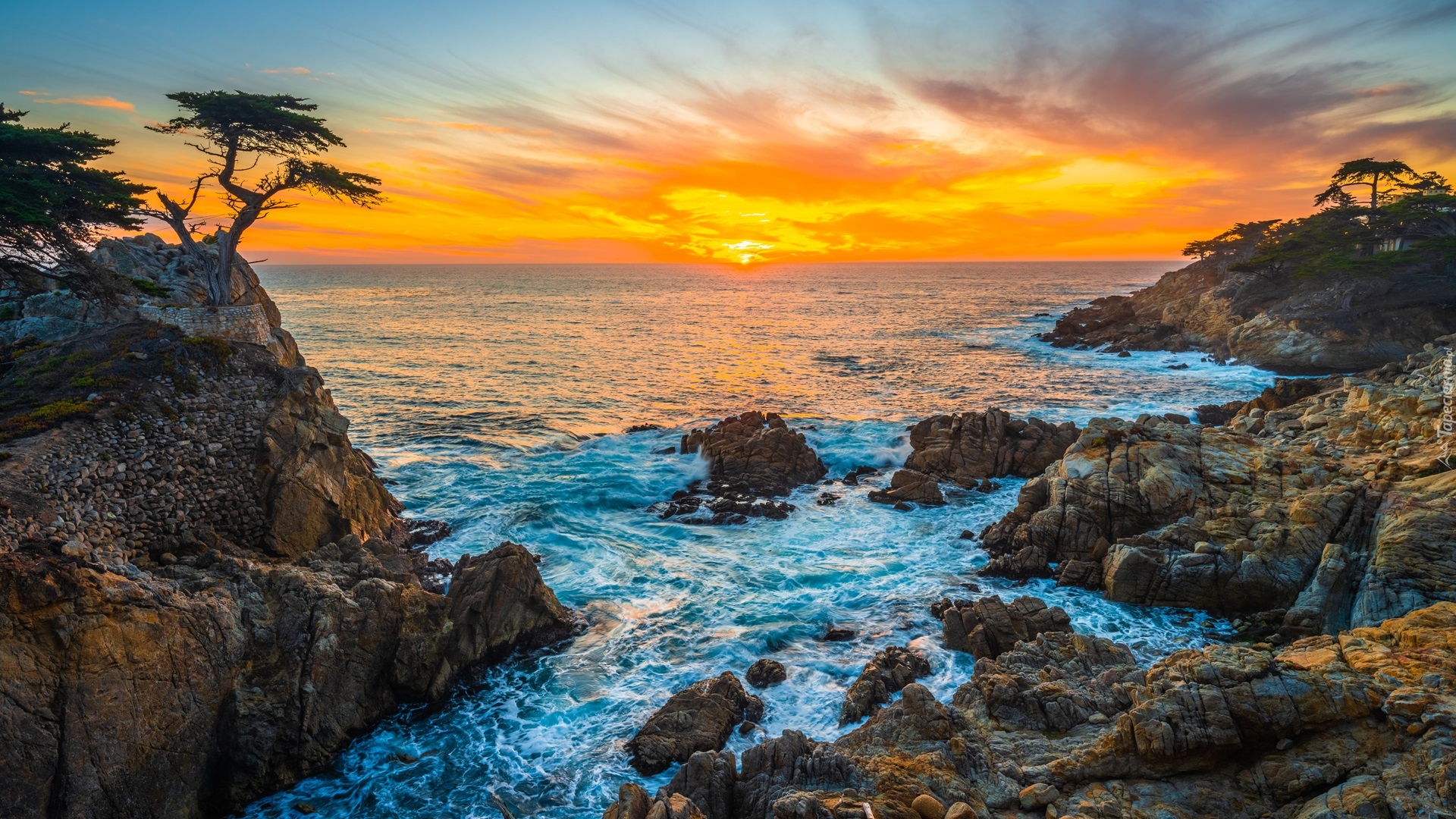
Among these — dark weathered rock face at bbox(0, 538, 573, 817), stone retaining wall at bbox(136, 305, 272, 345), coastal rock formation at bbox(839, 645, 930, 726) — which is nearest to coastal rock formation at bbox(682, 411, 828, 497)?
coastal rock formation at bbox(839, 645, 930, 726)

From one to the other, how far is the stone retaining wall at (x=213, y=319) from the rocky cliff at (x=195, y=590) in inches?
37.0

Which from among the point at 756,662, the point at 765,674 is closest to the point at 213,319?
the point at 756,662

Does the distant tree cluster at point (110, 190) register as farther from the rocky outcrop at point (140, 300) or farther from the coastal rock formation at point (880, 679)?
the coastal rock formation at point (880, 679)

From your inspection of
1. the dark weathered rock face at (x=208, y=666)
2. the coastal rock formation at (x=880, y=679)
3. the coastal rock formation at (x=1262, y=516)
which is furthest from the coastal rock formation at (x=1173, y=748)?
the dark weathered rock face at (x=208, y=666)

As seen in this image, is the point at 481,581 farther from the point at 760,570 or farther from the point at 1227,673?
the point at 1227,673

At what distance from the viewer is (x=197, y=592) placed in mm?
14641

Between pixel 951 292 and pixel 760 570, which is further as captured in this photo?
pixel 951 292

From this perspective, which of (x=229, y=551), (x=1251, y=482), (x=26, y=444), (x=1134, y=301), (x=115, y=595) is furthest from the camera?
(x=1134, y=301)

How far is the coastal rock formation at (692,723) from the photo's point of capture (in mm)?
14344

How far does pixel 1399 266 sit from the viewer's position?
5175 centimetres

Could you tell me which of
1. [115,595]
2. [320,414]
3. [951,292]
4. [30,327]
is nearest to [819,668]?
[115,595]

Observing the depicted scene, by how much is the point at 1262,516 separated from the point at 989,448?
13.2m

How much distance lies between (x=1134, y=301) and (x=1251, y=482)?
7801cm

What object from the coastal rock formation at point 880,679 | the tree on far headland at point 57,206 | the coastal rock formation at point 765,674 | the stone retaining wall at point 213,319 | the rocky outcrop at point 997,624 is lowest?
the coastal rock formation at point 765,674
